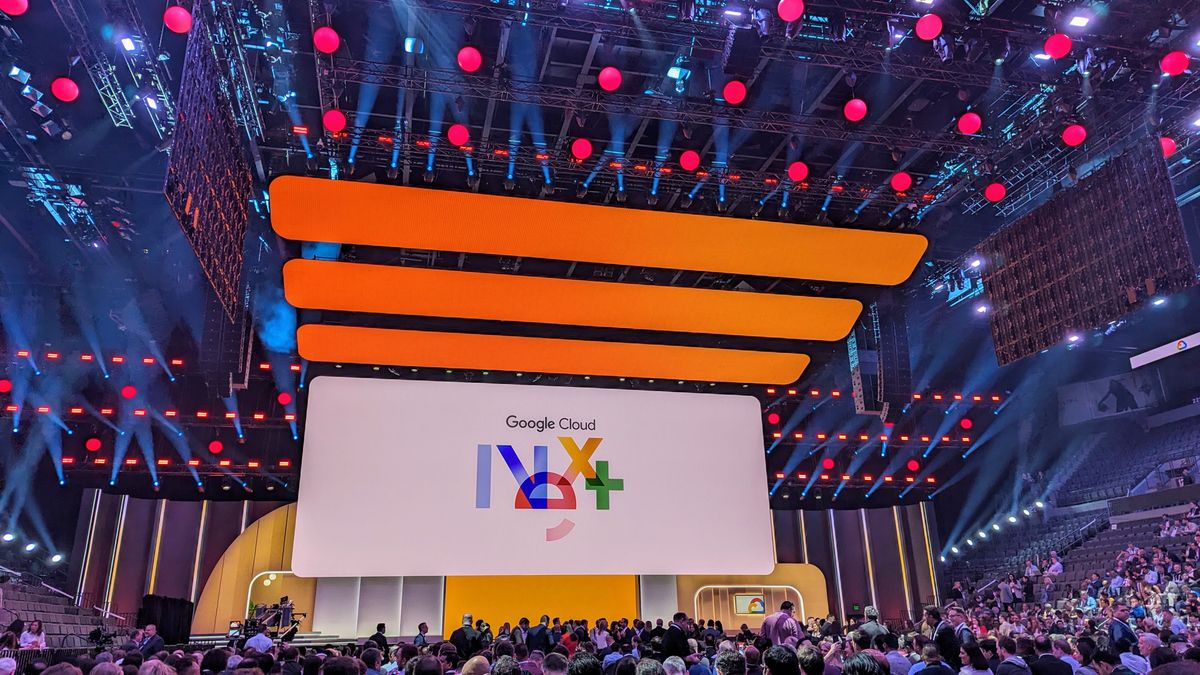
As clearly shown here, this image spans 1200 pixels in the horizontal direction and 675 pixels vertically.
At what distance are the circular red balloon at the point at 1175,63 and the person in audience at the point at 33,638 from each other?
46.7 feet

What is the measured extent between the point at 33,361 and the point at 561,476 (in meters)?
10.7

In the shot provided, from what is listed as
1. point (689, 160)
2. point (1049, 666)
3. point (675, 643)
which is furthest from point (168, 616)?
point (1049, 666)

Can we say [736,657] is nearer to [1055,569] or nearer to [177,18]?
[177,18]

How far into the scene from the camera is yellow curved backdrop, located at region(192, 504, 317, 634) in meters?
16.1

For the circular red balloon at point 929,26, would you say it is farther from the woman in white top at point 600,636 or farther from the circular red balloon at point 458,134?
the woman in white top at point 600,636

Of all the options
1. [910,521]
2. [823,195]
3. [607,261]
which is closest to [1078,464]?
[910,521]

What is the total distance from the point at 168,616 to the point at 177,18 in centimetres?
1051

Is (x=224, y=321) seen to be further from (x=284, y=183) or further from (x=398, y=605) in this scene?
(x=398, y=605)

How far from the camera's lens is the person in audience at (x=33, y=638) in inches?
380

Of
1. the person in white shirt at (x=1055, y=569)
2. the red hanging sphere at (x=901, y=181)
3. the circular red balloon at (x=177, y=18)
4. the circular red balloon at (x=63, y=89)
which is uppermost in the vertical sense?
the red hanging sphere at (x=901, y=181)

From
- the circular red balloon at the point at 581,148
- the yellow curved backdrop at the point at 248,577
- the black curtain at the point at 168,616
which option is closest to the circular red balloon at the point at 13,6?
the circular red balloon at the point at 581,148

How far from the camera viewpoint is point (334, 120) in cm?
869

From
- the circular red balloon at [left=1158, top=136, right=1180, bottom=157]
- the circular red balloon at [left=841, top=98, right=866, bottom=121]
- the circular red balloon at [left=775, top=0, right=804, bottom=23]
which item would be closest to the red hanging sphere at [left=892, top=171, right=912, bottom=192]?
the circular red balloon at [left=841, top=98, right=866, bottom=121]

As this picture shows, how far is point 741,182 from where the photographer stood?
10.6 m
